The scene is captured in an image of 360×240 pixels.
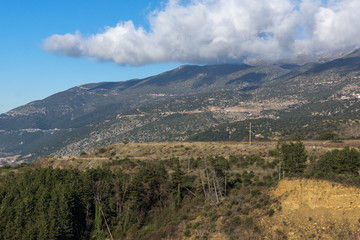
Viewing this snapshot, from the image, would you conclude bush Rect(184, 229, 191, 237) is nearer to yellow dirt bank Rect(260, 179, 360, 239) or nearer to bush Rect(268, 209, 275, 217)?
yellow dirt bank Rect(260, 179, 360, 239)

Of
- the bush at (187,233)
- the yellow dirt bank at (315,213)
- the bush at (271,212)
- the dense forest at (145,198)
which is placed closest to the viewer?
the yellow dirt bank at (315,213)

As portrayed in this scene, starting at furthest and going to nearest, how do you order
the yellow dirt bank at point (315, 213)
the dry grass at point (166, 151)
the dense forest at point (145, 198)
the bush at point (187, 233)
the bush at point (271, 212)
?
the dry grass at point (166, 151) → the dense forest at point (145, 198) → the bush at point (187, 233) → the bush at point (271, 212) → the yellow dirt bank at point (315, 213)

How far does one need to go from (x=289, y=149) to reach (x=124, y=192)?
83.2 feet

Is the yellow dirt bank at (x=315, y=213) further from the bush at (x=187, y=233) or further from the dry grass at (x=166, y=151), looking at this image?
the dry grass at (x=166, y=151)

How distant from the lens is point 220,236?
2959cm

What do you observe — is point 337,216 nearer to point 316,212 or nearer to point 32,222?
point 316,212

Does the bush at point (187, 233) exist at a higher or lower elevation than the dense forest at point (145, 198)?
lower

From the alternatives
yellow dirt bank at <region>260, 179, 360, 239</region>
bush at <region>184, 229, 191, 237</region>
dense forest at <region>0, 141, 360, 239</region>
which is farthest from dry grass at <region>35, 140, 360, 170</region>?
yellow dirt bank at <region>260, 179, 360, 239</region>

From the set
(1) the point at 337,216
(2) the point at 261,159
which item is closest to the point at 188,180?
(2) the point at 261,159

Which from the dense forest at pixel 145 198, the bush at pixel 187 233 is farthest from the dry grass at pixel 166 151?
the bush at pixel 187 233

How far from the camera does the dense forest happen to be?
34562mm

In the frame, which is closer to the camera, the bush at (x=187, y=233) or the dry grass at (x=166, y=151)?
the bush at (x=187, y=233)

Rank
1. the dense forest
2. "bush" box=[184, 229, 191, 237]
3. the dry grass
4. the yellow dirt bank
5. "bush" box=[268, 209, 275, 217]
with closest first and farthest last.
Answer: the yellow dirt bank, "bush" box=[268, 209, 275, 217], "bush" box=[184, 229, 191, 237], the dense forest, the dry grass

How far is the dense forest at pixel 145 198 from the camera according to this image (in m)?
34.6
